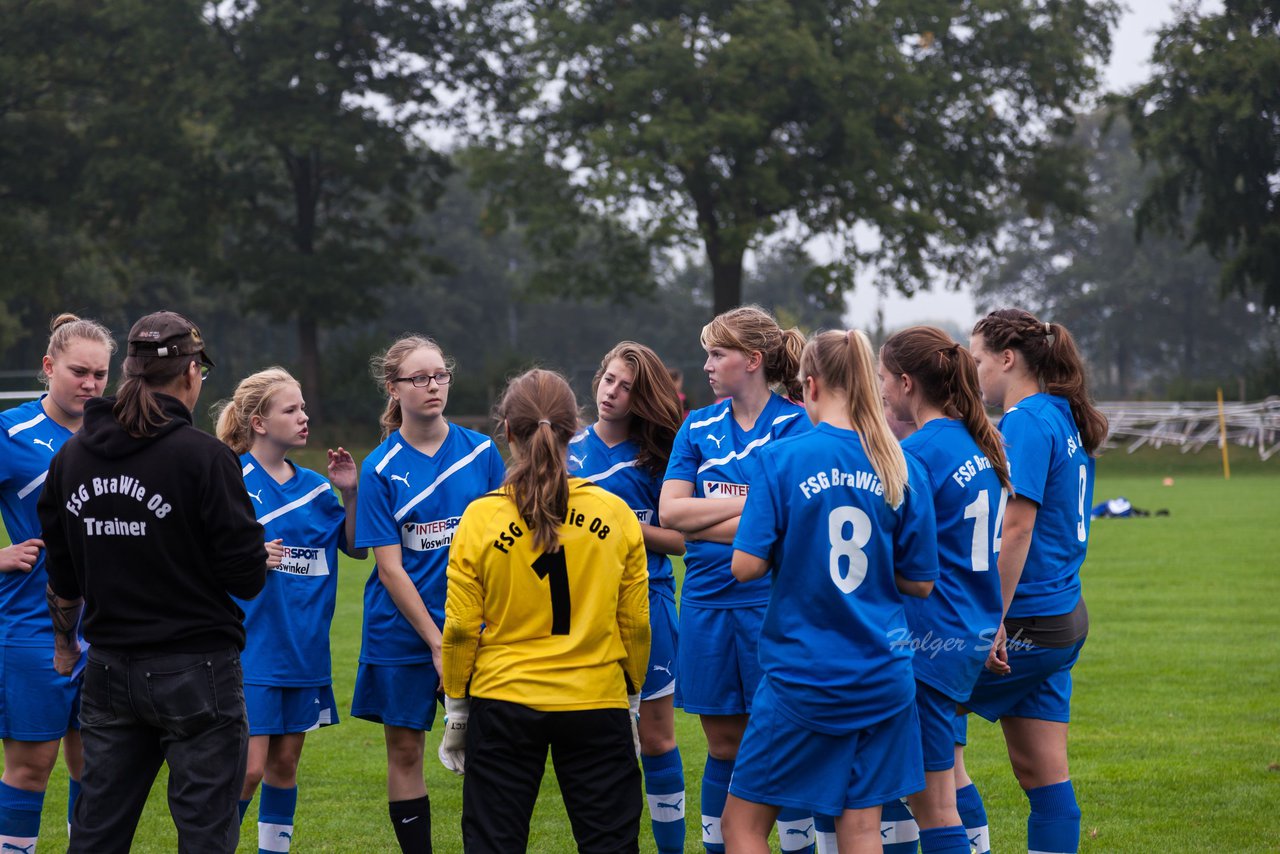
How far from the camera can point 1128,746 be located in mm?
7605

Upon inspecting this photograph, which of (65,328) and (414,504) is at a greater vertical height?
(65,328)

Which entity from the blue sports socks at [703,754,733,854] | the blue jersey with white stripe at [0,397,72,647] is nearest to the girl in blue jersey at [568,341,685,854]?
the blue sports socks at [703,754,733,854]

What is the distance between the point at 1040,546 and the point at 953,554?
1.72 ft

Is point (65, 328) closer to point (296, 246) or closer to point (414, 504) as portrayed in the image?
point (414, 504)

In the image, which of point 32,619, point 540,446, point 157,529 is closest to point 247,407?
point 32,619

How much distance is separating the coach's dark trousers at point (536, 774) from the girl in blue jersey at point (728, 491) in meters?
0.94

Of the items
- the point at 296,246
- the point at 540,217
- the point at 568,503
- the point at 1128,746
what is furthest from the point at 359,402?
the point at 568,503

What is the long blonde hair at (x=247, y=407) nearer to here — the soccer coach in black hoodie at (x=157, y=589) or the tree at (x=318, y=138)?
the soccer coach in black hoodie at (x=157, y=589)

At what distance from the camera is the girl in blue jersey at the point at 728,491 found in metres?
4.81

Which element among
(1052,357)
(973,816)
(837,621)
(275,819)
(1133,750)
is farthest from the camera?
(1133,750)

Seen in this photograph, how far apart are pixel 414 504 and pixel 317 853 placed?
1990mm

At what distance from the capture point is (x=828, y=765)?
3.69 m

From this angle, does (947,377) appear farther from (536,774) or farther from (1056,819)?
(536,774)

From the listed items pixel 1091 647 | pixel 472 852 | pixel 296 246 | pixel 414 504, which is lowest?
pixel 1091 647
